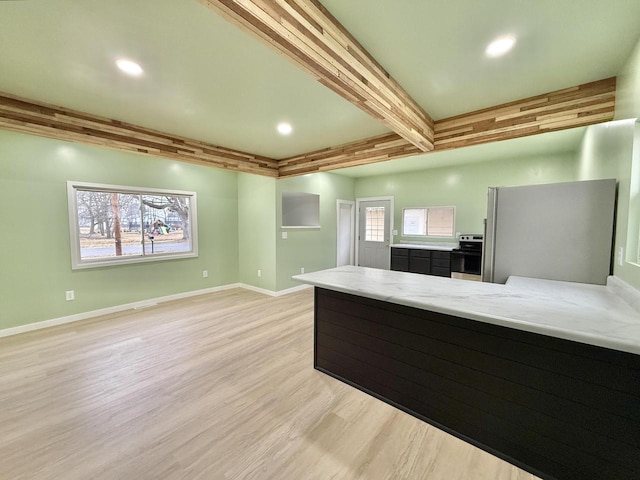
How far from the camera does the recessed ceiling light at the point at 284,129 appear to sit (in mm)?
2969

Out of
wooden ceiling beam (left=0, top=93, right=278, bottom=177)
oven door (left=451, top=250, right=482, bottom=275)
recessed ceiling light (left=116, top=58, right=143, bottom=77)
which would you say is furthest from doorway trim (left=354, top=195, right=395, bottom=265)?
recessed ceiling light (left=116, top=58, right=143, bottom=77)

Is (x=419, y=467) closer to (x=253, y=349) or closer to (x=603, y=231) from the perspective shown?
(x=253, y=349)

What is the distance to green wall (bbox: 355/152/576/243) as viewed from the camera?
14.6 ft

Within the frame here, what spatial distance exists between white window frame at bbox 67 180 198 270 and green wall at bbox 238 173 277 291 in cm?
94

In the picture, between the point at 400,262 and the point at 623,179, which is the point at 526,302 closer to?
the point at 623,179

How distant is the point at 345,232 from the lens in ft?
21.9

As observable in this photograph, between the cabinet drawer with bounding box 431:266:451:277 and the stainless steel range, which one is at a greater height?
the stainless steel range

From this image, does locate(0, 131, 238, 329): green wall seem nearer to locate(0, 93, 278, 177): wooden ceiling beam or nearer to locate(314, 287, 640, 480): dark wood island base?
locate(0, 93, 278, 177): wooden ceiling beam

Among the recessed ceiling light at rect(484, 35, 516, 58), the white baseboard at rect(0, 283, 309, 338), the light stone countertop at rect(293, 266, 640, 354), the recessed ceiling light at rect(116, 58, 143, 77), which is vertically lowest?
the white baseboard at rect(0, 283, 309, 338)

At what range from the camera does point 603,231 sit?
2.06m

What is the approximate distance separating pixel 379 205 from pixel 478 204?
2.15 metres

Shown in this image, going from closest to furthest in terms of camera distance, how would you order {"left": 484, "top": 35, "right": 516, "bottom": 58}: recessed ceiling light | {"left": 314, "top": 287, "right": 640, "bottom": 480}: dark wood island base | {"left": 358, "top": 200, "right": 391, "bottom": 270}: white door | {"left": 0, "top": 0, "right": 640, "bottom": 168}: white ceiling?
{"left": 314, "top": 287, "right": 640, "bottom": 480}: dark wood island base
{"left": 0, "top": 0, "right": 640, "bottom": 168}: white ceiling
{"left": 484, "top": 35, "right": 516, "bottom": 58}: recessed ceiling light
{"left": 358, "top": 200, "right": 391, "bottom": 270}: white door

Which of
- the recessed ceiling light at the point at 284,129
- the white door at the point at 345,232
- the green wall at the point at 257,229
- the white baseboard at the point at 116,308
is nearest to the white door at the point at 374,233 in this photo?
the white door at the point at 345,232

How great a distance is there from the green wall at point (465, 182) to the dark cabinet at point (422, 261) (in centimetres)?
60
